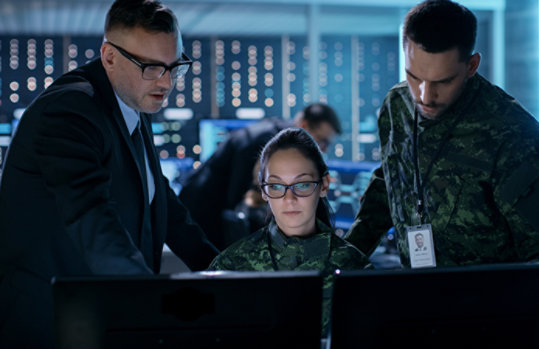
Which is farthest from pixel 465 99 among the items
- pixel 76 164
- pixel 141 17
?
pixel 76 164

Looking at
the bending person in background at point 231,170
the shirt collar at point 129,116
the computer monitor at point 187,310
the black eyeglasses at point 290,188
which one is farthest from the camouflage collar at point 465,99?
the bending person in background at point 231,170

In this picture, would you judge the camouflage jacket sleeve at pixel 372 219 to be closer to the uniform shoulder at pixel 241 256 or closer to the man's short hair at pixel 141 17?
the uniform shoulder at pixel 241 256

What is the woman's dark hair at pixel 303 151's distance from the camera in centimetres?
175

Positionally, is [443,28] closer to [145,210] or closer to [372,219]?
[372,219]

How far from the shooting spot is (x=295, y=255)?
1604mm

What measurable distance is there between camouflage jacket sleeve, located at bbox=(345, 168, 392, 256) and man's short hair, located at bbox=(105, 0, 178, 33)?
743mm

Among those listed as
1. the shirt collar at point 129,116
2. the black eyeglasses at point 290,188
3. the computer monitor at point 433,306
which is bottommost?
the computer monitor at point 433,306

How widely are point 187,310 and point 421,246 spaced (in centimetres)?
94

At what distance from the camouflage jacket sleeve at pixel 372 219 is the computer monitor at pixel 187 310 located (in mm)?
976

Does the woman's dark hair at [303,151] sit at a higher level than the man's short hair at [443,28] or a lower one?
lower

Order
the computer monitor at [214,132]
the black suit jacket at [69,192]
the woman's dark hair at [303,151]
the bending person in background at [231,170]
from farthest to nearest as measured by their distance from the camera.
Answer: the computer monitor at [214,132]
the bending person in background at [231,170]
the woman's dark hair at [303,151]
the black suit jacket at [69,192]

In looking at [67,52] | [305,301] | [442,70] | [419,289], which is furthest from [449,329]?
[67,52]

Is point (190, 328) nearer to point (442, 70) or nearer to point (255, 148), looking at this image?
point (442, 70)

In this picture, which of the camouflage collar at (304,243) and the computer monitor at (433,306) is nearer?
the computer monitor at (433,306)
